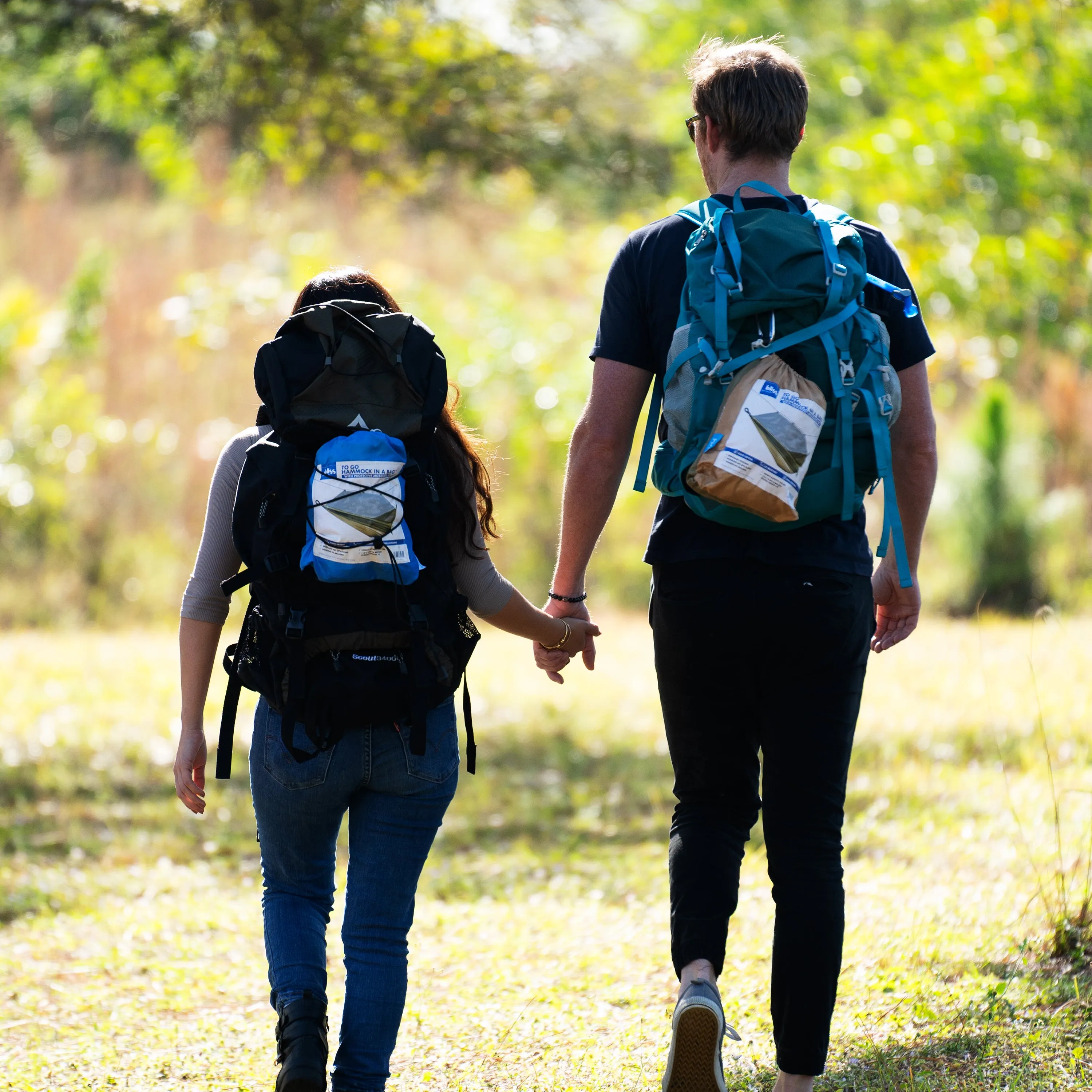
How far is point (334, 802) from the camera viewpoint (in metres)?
2.66

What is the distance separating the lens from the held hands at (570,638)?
10.2ft

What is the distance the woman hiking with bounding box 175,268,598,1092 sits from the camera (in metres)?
2.62

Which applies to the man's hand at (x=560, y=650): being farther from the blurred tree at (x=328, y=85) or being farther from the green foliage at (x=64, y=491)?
the green foliage at (x=64, y=491)

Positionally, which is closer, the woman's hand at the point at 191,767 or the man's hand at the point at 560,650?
the woman's hand at the point at 191,767

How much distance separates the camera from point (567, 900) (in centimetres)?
508

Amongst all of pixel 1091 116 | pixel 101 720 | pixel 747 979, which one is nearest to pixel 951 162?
pixel 1091 116

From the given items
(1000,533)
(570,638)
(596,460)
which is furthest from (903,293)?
(1000,533)

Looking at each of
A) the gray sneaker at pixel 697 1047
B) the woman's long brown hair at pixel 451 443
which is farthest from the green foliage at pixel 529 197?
the gray sneaker at pixel 697 1047

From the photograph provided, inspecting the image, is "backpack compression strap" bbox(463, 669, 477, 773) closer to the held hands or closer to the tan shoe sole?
the held hands

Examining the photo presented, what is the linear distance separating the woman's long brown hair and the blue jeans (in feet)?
1.18

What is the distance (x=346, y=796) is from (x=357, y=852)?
0.46 feet

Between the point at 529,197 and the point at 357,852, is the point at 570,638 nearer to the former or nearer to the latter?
the point at 357,852

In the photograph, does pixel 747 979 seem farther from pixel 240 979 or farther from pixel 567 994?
pixel 240 979

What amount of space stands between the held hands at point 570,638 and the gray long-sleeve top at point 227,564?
268 mm
